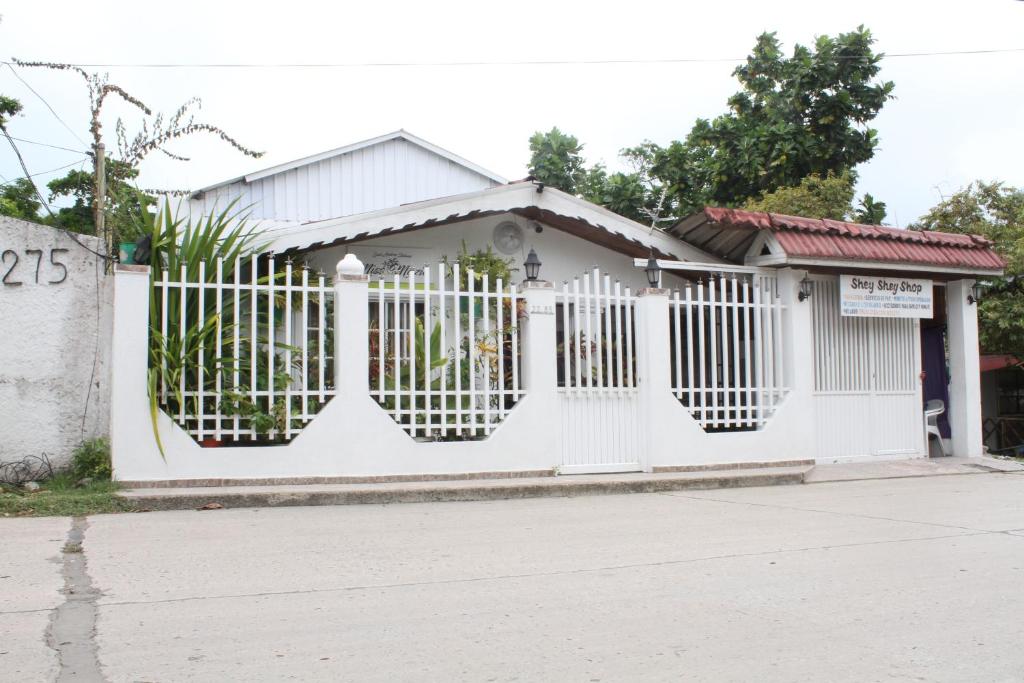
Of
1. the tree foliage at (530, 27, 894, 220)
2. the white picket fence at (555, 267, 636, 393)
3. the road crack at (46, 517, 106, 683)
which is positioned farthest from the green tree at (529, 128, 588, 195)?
the road crack at (46, 517, 106, 683)

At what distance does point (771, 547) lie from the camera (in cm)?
637

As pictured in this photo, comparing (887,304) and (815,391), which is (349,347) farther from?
(887,304)

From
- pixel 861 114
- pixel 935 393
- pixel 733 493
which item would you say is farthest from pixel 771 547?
pixel 861 114

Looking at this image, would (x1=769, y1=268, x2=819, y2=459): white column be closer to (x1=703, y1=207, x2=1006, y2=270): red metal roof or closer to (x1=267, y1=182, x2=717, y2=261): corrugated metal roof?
(x1=703, y1=207, x2=1006, y2=270): red metal roof

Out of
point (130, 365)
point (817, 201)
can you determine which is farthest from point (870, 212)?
point (130, 365)

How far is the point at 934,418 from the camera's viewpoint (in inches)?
523

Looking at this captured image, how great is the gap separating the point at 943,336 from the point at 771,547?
29.4ft

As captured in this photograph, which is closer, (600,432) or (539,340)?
(539,340)

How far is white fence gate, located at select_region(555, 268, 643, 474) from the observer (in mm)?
10055

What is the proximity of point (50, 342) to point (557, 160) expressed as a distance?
2321 cm

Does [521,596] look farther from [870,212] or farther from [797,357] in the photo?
[870,212]

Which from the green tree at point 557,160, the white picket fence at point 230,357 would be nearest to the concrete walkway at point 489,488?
the white picket fence at point 230,357

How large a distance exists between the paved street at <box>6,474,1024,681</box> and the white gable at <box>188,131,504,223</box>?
11553 mm

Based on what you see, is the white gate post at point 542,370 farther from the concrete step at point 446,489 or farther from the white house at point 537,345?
the concrete step at point 446,489
